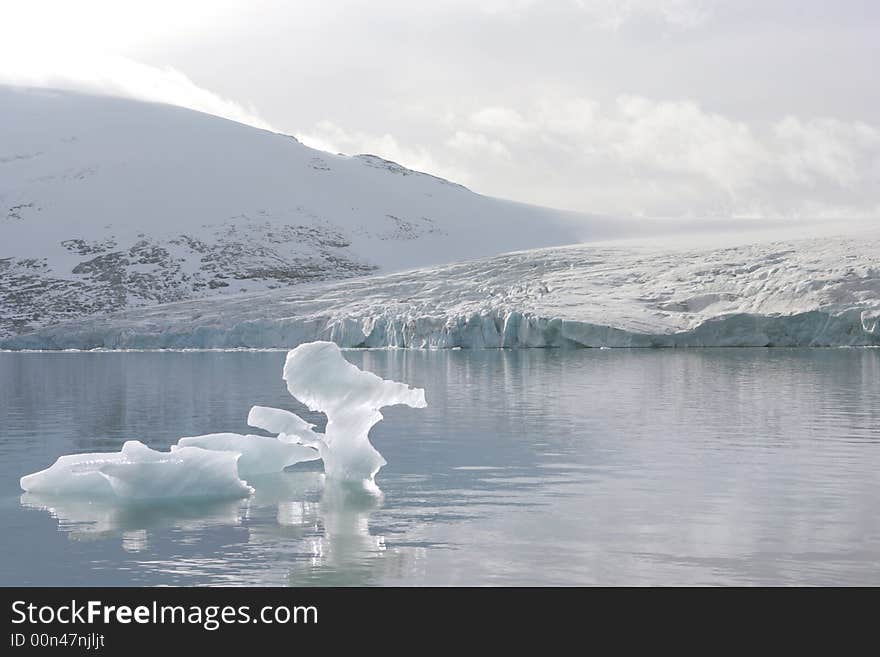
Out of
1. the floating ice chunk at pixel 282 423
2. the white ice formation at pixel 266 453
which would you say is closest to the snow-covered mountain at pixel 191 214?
the white ice formation at pixel 266 453

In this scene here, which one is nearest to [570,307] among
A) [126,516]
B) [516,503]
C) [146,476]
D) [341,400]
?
[341,400]

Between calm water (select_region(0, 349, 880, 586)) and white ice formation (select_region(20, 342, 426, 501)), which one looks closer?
calm water (select_region(0, 349, 880, 586))

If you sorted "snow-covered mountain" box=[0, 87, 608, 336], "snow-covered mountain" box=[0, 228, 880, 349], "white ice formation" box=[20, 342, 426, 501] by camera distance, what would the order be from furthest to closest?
"snow-covered mountain" box=[0, 87, 608, 336] < "snow-covered mountain" box=[0, 228, 880, 349] < "white ice formation" box=[20, 342, 426, 501]

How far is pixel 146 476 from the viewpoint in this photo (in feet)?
37.1

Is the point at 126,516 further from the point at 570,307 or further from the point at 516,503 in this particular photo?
the point at 570,307

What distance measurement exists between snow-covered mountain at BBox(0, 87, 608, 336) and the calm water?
58238 mm

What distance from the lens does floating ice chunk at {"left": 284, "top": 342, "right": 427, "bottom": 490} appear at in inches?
503

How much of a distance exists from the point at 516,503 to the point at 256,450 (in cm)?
381

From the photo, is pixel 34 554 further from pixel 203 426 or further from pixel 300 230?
pixel 300 230

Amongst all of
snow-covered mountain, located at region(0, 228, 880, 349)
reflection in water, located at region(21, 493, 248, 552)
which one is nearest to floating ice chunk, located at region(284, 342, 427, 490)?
reflection in water, located at region(21, 493, 248, 552)

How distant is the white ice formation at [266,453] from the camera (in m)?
11.4

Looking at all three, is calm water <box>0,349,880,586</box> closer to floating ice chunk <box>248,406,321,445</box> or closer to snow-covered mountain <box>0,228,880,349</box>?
floating ice chunk <box>248,406,321,445</box>

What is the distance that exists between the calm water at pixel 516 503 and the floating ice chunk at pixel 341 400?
0.41m

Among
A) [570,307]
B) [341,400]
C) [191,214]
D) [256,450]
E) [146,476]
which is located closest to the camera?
[146,476]
